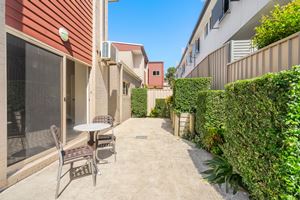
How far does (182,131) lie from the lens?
744 centimetres

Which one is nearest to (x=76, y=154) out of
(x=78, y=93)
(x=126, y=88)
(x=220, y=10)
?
(x=78, y=93)

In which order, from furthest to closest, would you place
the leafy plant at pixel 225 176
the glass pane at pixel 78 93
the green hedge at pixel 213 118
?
the glass pane at pixel 78 93, the green hedge at pixel 213 118, the leafy plant at pixel 225 176

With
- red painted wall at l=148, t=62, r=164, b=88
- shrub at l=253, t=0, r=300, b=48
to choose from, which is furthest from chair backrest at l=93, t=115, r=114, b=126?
red painted wall at l=148, t=62, r=164, b=88

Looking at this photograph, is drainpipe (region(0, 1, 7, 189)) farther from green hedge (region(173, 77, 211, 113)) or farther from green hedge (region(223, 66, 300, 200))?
green hedge (region(173, 77, 211, 113))

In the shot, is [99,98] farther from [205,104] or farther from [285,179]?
[285,179]

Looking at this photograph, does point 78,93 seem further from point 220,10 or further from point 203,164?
point 220,10

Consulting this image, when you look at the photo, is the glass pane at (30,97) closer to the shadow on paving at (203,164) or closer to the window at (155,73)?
the shadow on paving at (203,164)

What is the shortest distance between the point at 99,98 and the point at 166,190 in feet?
17.3

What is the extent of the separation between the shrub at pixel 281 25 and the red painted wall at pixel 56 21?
4.42 m

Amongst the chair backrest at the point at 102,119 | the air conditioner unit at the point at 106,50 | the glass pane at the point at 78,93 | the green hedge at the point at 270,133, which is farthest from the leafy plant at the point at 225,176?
the air conditioner unit at the point at 106,50

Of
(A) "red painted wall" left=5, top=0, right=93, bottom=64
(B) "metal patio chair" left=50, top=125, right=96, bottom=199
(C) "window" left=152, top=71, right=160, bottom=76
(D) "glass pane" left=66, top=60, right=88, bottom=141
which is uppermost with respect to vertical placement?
(C) "window" left=152, top=71, right=160, bottom=76

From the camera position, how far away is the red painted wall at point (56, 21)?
11.4 ft

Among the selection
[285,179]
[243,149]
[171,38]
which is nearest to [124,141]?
[243,149]

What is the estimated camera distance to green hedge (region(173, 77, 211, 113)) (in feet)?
22.8
